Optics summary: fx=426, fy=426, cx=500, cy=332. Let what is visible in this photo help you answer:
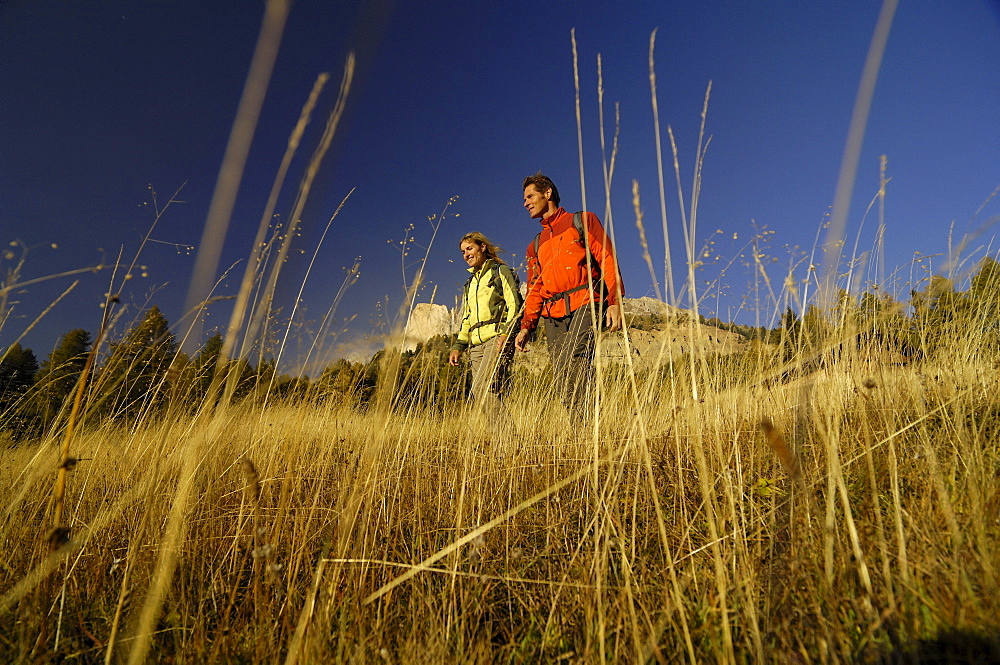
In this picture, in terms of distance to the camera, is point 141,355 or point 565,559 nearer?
point 565,559

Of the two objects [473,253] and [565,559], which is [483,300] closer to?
[473,253]

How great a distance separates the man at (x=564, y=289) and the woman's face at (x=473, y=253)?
60 centimetres

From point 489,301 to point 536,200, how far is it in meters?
0.97

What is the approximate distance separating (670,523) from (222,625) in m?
1.37

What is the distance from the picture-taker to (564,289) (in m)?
3.42

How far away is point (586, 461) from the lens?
1.89 m

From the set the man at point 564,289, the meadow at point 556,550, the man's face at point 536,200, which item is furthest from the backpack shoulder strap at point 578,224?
the meadow at point 556,550

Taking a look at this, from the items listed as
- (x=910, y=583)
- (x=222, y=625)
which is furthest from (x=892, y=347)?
(x=222, y=625)

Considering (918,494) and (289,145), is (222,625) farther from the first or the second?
(918,494)

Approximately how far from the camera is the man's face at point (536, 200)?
3574 millimetres

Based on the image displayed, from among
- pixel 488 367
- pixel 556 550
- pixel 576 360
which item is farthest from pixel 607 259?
pixel 556 550

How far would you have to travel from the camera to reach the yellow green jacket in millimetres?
3836

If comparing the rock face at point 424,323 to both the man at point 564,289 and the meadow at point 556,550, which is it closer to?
the meadow at point 556,550

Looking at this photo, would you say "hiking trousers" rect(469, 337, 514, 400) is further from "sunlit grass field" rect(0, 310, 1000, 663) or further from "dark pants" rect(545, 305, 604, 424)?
"sunlit grass field" rect(0, 310, 1000, 663)
